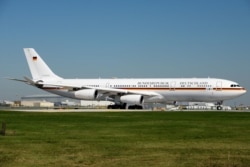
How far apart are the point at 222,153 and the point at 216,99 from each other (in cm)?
4482

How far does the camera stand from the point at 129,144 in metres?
18.3

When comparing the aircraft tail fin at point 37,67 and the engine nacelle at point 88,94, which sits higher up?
the aircraft tail fin at point 37,67

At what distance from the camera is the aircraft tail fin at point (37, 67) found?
70.0 m

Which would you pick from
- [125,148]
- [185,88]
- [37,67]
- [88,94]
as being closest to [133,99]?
[88,94]

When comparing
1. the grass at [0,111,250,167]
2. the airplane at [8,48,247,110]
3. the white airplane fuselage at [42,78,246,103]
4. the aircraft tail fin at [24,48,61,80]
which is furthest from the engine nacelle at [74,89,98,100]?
the grass at [0,111,250,167]

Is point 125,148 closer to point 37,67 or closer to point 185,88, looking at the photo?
point 185,88

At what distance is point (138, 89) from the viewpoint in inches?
2490

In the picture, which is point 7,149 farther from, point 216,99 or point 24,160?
point 216,99

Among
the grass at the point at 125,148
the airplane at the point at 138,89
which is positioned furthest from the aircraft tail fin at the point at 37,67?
the grass at the point at 125,148

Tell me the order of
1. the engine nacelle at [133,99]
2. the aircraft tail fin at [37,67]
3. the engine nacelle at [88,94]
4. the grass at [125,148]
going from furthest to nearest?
the aircraft tail fin at [37,67] → the engine nacelle at [88,94] → the engine nacelle at [133,99] → the grass at [125,148]

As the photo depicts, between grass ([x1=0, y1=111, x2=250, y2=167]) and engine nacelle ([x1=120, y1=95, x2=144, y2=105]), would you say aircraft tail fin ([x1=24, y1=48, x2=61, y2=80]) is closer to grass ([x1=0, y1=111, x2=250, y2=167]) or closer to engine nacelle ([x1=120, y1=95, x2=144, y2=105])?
engine nacelle ([x1=120, y1=95, x2=144, y2=105])

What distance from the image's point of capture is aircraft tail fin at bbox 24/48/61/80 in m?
70.0

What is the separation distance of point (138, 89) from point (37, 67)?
16.5 m

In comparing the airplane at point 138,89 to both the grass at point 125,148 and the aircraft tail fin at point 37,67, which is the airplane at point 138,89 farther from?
the grass at point 125,148
